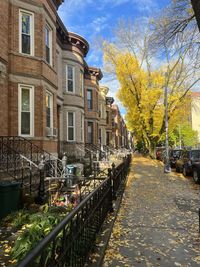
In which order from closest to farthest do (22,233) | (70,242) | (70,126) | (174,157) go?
(70,242) → (22,233) → (70,126) → (174,157)

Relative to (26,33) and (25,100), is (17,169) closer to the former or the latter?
(25,100)

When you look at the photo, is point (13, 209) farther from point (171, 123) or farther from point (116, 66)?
point (171, 123)

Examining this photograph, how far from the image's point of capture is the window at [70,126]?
65.6ft

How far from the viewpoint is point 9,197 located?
25.3ft

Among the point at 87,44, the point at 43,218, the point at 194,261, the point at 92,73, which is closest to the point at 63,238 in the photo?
the point at 43,218

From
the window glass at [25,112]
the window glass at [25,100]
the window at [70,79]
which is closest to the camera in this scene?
the window glass at [25,112]

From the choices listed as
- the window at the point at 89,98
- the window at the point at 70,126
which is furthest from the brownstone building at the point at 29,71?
the window at the point at 89,98

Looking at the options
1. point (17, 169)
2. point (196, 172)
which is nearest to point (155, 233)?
point (17, 169)

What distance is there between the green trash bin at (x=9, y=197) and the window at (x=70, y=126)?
11894mm

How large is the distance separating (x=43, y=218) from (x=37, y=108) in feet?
26.2

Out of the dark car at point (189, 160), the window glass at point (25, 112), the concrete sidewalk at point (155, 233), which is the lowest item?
the concrete sidewalk at point (155, 233)

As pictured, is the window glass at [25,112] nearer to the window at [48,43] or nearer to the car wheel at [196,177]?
the window at [48,43]

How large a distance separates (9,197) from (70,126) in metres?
12.7

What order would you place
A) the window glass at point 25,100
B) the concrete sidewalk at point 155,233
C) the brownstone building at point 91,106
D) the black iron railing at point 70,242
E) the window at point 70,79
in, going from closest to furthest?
the black iron railing at point 70,242 → the concrete sidewalk at point 155,233 → the window glass at point 25,100 → the window at point 70,79 → the brownstone building at point 91,106
